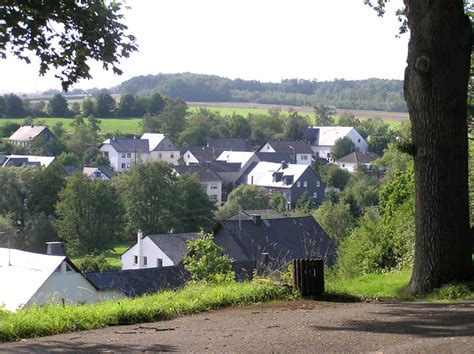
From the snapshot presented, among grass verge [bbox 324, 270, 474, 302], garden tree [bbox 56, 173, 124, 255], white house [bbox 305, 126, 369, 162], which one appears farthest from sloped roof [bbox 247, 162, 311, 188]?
grass verge [bbox 324, 270, 474, 302]

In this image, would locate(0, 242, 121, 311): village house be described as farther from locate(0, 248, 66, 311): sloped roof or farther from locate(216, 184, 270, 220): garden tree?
locate(216, 184, 270, 220): garden tree

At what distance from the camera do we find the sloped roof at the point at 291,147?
122 meters

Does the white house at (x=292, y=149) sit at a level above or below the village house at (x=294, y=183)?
above

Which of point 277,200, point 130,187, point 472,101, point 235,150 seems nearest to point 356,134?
point 235,150

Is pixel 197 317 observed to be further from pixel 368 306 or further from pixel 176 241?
pixel 176 241

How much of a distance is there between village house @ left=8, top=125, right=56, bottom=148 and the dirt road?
96.7 meters

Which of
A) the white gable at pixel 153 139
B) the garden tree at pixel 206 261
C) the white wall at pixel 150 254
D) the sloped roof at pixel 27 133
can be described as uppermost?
the sloped roof at pixel 27 133

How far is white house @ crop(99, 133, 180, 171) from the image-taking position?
11181 centimetres

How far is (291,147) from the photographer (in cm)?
12288

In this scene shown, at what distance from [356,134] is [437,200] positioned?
12126cm

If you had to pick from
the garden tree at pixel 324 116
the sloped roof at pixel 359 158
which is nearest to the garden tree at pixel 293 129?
the garden tree at pixel 324 116

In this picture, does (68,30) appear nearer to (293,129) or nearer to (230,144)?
(230,144)

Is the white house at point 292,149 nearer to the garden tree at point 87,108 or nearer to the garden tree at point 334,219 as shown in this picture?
the garden tree at point 87,108

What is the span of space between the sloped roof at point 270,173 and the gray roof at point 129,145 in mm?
19043
